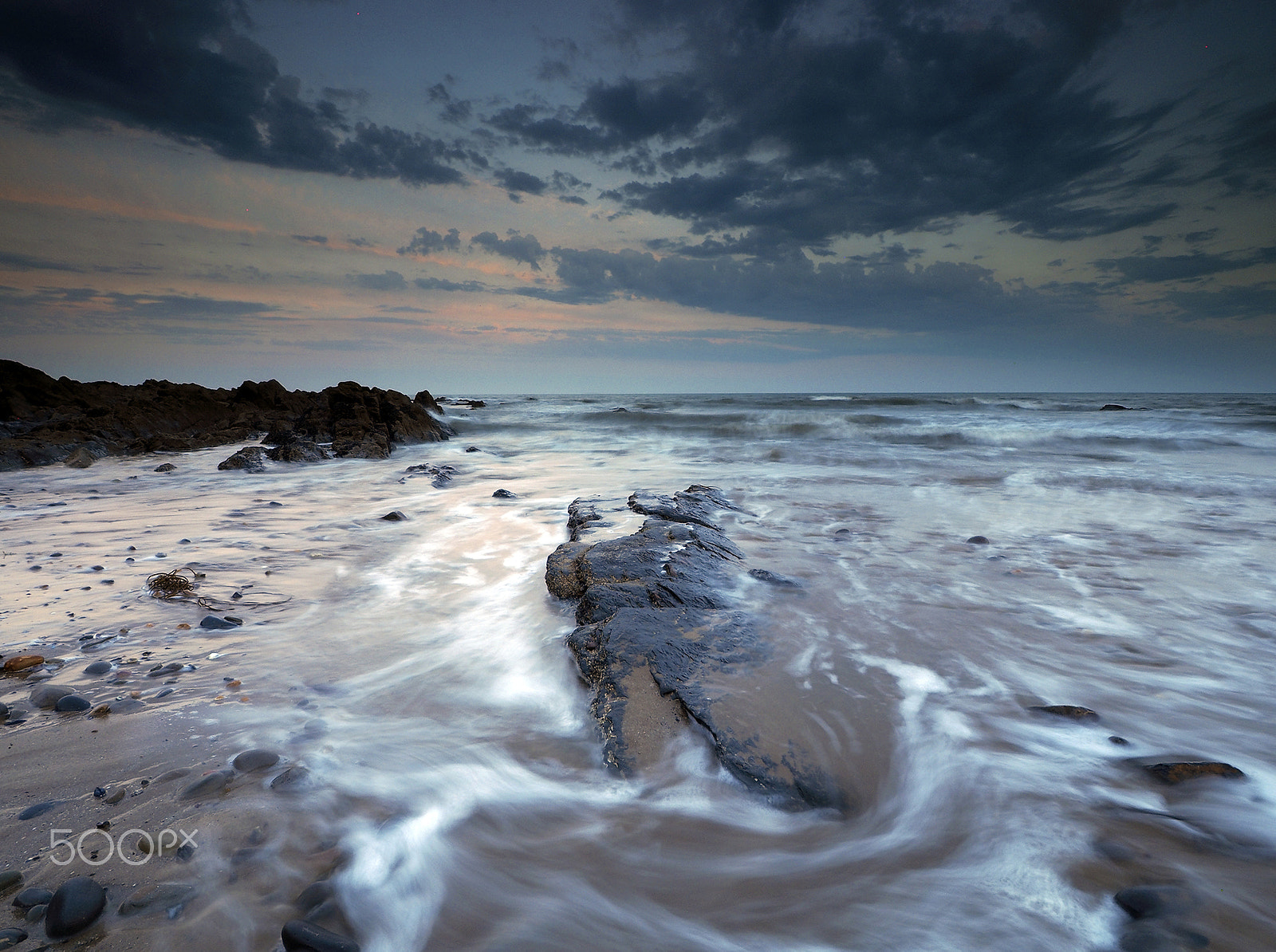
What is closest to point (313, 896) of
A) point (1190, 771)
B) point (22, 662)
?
point (22, 662)

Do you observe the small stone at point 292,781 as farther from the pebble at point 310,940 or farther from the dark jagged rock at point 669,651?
the dark jagged rock at point 669,651

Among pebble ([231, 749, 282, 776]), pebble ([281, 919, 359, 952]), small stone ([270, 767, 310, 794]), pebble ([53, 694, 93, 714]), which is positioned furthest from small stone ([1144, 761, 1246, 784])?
pebble ([53, 694, 93, 714])

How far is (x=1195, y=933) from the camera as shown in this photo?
130cm

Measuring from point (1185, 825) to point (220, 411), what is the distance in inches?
755

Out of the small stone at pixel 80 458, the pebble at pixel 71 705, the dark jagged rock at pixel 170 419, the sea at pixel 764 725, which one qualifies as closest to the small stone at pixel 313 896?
the sea at pixel 764 725

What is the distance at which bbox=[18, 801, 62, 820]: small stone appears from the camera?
4.99 feet

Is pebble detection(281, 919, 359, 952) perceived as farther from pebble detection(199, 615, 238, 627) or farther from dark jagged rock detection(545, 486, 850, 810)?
pebble detection(199, 615, 238, 627)

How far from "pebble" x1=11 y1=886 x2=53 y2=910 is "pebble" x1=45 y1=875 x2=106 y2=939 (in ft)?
0.05

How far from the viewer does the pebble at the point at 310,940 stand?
1203mm

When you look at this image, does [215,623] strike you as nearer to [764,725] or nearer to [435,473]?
[764,725]

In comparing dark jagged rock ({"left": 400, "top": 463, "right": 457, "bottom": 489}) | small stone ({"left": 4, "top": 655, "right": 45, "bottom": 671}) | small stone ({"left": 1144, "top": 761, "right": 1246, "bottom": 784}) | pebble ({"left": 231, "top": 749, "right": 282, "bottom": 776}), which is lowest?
dark jagged rock ({"left": 400, "top": 463, "right": 457, "bottom": 489})

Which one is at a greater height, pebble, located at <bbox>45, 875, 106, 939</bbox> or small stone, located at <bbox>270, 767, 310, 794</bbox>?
pebble, located at <bbox>45, 875, 106, 939</bbox>

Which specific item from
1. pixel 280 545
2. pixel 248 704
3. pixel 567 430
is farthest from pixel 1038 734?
pixel 567 430

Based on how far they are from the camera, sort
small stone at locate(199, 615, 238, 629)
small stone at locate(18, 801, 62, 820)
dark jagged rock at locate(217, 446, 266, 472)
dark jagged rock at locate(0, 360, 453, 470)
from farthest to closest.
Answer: dark jagged rock at locate(0, 360, 453, 470), dark jagged rock at locate(217, 446, 266, 472), small stone at locate(199, 615, 238, 629), small stone at locate(18, 801, 62, 820)
